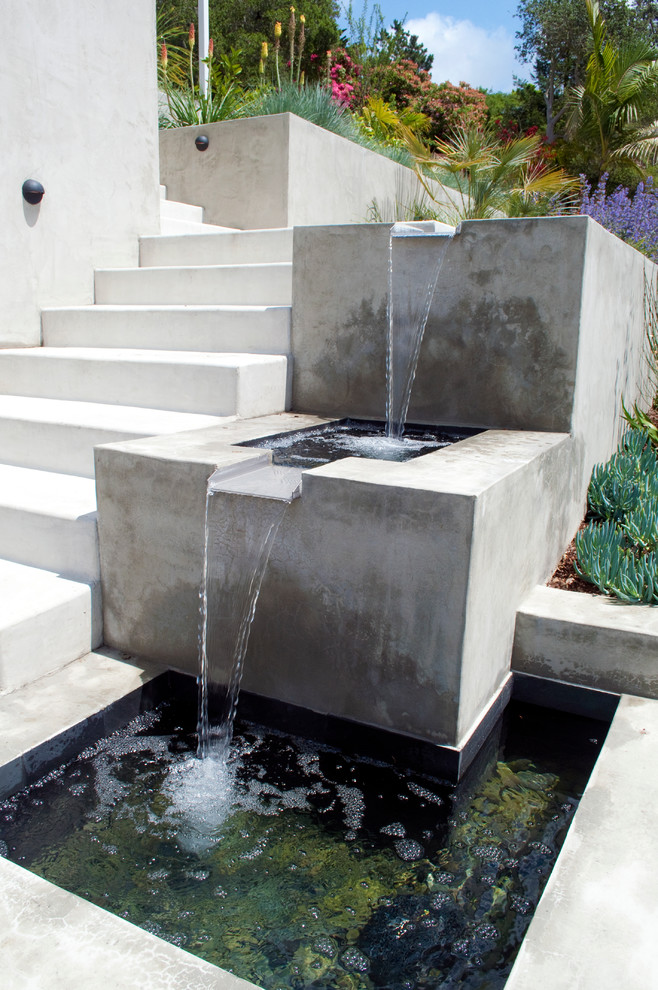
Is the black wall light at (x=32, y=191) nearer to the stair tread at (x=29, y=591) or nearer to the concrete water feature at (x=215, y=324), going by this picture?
the concrete water feature at (x=215, y=324)

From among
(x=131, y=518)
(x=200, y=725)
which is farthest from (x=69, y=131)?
(x=200, y=725)

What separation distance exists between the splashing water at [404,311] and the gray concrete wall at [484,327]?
0.03m

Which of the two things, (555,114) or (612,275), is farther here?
(555,114)

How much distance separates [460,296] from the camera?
12.6 feet

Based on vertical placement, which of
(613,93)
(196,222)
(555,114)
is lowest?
(196,222)

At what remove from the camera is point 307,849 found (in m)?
2.03

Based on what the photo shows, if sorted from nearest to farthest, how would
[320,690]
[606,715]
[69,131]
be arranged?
[320,690] < [606,715] < [69,131]

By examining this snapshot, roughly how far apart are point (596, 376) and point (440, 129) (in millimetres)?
18726

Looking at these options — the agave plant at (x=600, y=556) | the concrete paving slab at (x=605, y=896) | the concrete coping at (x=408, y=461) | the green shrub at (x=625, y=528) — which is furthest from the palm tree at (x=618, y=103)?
the concrete paving slab at (x=605, y=896)

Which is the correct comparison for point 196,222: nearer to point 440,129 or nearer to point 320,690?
point 320,690

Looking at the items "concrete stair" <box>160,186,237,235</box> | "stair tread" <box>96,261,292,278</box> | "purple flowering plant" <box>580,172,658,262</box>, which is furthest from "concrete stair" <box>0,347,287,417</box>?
"purple flowering plant" <box>580,172,658,262</box>

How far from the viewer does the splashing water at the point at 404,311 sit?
388 cm

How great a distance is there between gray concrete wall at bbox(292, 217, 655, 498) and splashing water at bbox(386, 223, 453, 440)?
35mm

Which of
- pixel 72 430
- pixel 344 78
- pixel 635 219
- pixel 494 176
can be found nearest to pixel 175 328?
pixel 72 430
